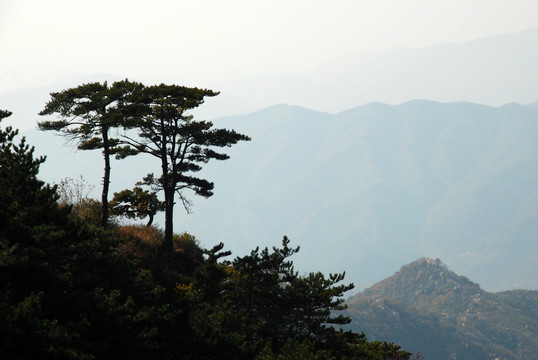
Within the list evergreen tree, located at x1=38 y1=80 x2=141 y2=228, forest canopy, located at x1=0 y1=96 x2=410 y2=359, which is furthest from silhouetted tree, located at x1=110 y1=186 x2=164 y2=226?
forest canopy, located at x1=0 y1=96 x2=410 y2=359

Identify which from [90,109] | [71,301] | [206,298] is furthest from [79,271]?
[90,109]

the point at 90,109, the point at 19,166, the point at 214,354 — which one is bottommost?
the point at 214,354

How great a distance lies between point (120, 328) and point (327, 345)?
1601cm

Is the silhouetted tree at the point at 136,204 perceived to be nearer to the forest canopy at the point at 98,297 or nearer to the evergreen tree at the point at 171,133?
the evergreen tree at the point at 171,133

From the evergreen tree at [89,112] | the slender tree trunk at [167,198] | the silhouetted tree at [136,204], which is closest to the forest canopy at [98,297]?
the slender tree trunk at [167,198]

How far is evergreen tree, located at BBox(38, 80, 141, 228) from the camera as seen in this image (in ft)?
110

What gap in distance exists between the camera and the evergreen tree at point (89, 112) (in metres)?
33.5

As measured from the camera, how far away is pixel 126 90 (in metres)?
35.1

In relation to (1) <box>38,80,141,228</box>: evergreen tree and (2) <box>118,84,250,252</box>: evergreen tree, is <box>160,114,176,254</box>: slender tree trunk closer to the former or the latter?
(2) <box>118,84,250,252</box>: evergreen tree

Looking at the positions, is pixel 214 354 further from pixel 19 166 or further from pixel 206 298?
pixel 19 166

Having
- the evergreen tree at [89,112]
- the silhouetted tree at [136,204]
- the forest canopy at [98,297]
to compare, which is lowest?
the forest canopy at [98,297]

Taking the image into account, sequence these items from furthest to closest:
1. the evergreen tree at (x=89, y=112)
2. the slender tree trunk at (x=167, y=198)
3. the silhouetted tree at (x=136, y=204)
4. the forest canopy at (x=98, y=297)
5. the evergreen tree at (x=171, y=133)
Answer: the silhouetted tree at (x=136, y=204), the slender tree trunk at (x=167, y=198), the evergreen tree at (x=171, y=133), the evergreen tree at (x=89, y=112), the forest canopy at (x=98, y=297)

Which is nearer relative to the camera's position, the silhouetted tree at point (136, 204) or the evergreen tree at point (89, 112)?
the evergreen tree at point (89, 112)

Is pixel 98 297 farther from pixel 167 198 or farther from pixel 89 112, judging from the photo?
pixel 89 112
